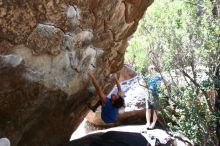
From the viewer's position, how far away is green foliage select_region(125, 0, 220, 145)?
6.86 m

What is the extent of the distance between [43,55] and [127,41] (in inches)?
122

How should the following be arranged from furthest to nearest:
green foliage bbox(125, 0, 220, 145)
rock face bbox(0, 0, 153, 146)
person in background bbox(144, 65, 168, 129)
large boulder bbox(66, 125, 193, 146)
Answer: large boulder bbox(66, 125, 193, 146), person in background bbox(144, 65, 168, 129), green foliage bbox(125, 0, 220, 145), rock face bbox(0, 0, 153, 146)

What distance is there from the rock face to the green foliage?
2.49 ft

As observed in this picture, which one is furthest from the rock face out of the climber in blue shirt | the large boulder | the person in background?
the person in background

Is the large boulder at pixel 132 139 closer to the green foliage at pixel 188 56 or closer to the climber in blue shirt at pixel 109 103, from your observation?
the climber in blue shirt at pixel 109 103

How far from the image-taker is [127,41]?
911 cm

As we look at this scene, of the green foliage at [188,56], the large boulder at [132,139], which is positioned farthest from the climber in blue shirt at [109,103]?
the green foliage at [188,56]

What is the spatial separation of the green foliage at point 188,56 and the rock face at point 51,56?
759 millimetres

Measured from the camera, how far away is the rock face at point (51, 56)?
19.4 feet

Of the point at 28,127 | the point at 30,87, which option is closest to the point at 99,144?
the point at 28,127

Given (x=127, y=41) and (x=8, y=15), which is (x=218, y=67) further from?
(x=8, y=15)

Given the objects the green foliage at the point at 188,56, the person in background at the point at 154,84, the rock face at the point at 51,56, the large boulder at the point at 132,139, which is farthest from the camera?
the large boulder at the point at 132,139

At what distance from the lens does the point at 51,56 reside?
650 centimetres

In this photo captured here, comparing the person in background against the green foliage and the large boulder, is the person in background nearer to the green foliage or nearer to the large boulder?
the green foliage
